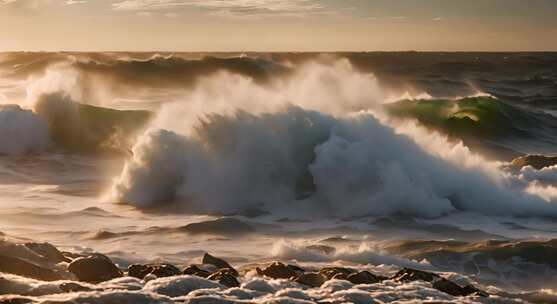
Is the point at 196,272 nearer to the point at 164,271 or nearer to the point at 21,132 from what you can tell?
the point at 164,271

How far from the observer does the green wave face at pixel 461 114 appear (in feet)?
94.5

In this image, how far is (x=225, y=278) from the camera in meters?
8.64

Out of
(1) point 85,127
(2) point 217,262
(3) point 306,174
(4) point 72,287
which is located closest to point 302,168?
(3) point 306,174

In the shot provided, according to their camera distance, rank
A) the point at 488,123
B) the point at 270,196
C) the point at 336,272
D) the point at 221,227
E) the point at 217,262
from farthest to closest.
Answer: the point at 488,123 → the point at 270,196 → the point at 221,227 → the point at 217,262 → the point at 336,272

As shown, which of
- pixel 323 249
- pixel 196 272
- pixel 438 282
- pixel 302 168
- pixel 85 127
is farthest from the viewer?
pixel 85 127

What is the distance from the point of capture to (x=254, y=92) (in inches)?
781

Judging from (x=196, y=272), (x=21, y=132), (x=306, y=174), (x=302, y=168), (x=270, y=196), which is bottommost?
(x=196, y=272)

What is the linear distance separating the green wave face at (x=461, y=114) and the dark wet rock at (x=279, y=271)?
65.0 feet

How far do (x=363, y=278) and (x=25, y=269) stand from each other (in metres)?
3.64

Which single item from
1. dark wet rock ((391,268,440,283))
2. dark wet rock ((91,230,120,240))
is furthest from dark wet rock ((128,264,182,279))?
dark wet rock ((91,230,120,240))

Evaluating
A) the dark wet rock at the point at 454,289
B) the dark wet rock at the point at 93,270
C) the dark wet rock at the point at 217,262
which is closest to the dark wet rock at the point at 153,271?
the dark wet rock at the point at 93,270

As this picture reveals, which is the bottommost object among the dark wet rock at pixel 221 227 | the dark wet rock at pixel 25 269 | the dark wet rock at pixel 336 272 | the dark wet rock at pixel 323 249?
the dark wet rock at pixel 336 272

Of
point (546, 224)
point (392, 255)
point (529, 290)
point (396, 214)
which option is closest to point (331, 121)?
point (396, 214)

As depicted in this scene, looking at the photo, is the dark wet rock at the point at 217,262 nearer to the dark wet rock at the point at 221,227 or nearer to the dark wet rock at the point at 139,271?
the dark wet rock at the point at 139,271
